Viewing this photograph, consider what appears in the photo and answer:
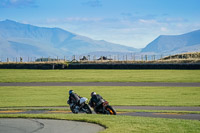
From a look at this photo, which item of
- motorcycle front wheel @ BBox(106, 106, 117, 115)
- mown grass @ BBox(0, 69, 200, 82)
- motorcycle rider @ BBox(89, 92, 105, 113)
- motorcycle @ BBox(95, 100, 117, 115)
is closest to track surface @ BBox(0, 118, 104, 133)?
motorcycle rider @ BBox(89, 92, 105, 113)

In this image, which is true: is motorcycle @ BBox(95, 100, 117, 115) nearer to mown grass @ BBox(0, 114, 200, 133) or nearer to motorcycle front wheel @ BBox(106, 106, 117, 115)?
motorcycle front wheel @ BBox(106, 106, 117, 115)

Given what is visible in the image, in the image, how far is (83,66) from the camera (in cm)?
7138

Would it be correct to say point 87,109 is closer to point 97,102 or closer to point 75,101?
point 75,101

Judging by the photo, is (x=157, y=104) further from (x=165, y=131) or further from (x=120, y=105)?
(x=165, y=131)

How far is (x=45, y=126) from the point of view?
13.6 meters

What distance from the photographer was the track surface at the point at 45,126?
12.7 meters

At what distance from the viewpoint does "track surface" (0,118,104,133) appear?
12720 mm

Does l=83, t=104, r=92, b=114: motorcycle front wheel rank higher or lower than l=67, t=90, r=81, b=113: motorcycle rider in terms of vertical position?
lower

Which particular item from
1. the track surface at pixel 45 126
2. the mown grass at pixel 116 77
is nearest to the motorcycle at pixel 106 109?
the track surface at pixel 45 126

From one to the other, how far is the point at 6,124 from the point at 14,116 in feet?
8.06

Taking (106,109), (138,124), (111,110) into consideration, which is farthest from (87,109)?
(138,124)

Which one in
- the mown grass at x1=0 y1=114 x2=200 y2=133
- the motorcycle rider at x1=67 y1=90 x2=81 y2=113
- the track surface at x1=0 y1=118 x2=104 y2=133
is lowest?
the track surface at x1=0 y1=118 x2=104 y2=133

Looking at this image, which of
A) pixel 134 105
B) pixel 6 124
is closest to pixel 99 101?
pixel 6 124

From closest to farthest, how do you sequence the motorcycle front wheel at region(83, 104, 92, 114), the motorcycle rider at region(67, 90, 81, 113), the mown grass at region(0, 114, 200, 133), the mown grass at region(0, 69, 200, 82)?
the mown grass at region(0, 114, 200, 133) < the motorcycle front wheel at region(83, 104, 92, 114) < the motorcycle rider at region(67, 90, 81, 113) < the mown grass at region(0, 69, 200, 82)
